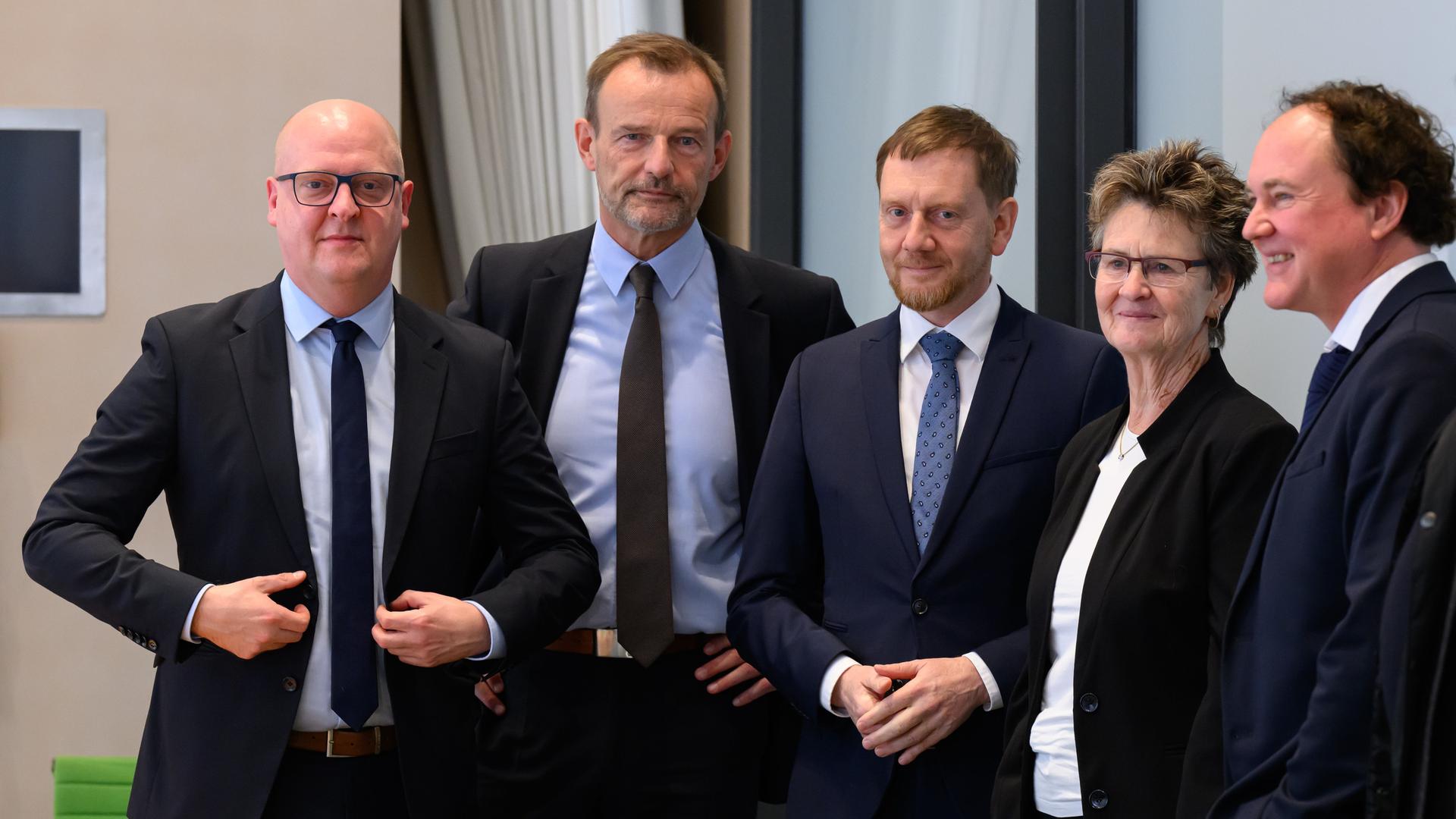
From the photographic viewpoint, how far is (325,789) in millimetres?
2268

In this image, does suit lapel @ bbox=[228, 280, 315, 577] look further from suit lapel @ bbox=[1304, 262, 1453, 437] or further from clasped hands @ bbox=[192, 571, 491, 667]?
suit lapel @ bbox=[1304, 262, 1453, 437]

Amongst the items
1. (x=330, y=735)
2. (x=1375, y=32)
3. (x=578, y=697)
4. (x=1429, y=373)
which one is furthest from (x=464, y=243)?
(x=1429, y=373)

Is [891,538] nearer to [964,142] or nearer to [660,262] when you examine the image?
[964,142]

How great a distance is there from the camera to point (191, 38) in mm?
4152

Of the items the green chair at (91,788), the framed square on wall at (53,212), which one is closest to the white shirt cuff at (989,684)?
the green chair at (91,788)

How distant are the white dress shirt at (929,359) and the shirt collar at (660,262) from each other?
537 mm

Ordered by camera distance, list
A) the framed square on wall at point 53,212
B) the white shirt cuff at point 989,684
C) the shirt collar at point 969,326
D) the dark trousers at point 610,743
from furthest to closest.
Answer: the framed square on wall at point 53,212, the dark trousers at point 610,743, the shirt collar at point 969,326, the white shirt cuff at point 989,684

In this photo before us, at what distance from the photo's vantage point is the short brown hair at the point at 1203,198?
2164 millimetres

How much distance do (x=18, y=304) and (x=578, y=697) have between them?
7.65 feet

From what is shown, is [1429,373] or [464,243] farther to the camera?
[464,243]

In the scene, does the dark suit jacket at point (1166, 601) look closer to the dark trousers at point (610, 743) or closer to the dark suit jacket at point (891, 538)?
the dark suit jacket at point (891, 538)

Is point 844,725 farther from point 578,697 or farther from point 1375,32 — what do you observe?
point 1375,32

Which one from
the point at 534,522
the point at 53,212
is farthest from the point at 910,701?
the point at 53,212

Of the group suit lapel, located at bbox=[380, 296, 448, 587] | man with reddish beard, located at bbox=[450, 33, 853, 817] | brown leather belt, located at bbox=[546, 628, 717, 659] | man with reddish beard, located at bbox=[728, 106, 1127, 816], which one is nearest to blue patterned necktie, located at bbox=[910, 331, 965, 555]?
man with reddish beard, located at bbox=[728, 106, 1127, 816]
